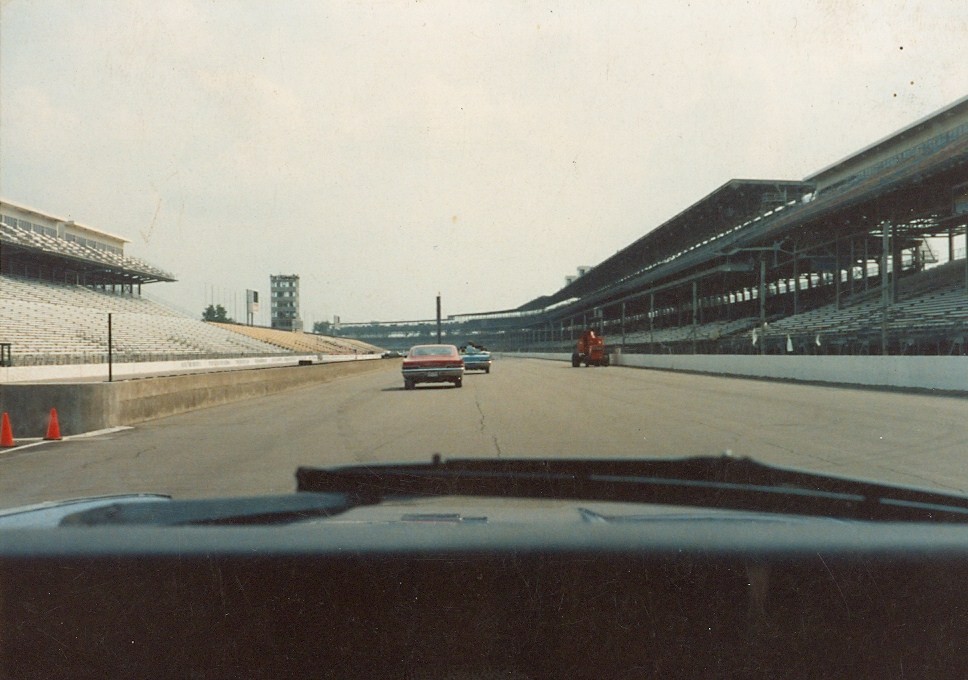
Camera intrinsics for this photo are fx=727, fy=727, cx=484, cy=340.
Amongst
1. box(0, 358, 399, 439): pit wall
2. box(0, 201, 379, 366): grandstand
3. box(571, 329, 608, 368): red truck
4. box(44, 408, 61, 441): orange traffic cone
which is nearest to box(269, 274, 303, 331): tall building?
box(0, 201, 379, 366): grandstand

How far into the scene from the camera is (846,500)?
7.17ft

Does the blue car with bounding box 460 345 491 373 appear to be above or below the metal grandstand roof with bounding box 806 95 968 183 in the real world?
below

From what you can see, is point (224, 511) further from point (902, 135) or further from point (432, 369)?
point (902, 135)

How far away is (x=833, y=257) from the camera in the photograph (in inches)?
1635

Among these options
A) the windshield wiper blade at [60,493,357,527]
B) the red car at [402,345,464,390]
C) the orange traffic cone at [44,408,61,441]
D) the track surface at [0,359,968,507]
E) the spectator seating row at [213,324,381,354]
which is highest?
the spectator seating row at [213,324,381,354]

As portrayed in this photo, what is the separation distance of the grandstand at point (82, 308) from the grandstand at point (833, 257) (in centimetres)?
3083

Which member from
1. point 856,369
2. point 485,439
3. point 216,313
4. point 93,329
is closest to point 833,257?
point 856,369

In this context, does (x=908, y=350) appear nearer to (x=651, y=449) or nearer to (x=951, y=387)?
(x=951, y=387)

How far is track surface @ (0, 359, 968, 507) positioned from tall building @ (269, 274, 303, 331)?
9190cm

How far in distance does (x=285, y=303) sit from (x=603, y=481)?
110 meters

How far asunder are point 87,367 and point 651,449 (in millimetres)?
32566

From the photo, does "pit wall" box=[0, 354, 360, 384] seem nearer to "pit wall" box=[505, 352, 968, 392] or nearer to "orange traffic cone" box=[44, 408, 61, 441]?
"orange traffic cone" box=[44, 408, 61, 441]

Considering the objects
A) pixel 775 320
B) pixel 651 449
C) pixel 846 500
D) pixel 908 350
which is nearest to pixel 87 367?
pixel 651 449

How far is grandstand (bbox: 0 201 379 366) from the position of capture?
121 ft
